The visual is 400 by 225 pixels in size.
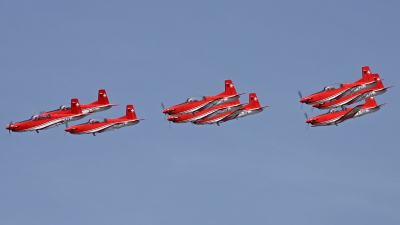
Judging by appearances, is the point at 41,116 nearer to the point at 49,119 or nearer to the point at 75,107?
the point at 49,119

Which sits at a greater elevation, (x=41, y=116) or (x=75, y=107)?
(x=75, y=107)

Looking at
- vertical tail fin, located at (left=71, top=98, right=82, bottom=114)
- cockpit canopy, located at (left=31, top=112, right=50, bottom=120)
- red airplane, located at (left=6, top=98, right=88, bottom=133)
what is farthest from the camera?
vertical tail fin, located at (left=71, top=98, right=82, bottom=114)

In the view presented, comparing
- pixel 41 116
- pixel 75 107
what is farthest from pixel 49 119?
pixel 75 107

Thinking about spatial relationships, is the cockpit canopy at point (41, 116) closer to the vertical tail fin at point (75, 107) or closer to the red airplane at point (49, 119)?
the red airplane at point (49, 119)

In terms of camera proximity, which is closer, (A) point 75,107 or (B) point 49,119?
(B) point 49,119

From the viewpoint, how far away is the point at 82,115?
19788cm

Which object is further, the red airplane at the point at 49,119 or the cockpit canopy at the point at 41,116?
the cockpit canopy at the point at 41,116

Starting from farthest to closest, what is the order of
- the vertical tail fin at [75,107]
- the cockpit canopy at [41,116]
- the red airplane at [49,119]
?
the vertical tail fin at [75,107] < the cockpit canopy at [41,116] < the red airplane at [49,119]

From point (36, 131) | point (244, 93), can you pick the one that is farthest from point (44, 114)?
point (244, 93)

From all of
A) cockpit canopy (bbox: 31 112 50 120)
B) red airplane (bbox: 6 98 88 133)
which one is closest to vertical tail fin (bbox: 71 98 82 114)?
red airplane (bbox: 6 98 88 133)

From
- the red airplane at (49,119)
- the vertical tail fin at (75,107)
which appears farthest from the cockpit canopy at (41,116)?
the vertical tail fin at (75,107)

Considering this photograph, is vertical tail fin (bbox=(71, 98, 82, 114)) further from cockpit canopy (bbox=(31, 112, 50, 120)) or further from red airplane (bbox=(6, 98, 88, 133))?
cockpit canopy (bbox=(31, 112, 50, 120))

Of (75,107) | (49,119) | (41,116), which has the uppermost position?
(75,107)

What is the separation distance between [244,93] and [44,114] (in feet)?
112
